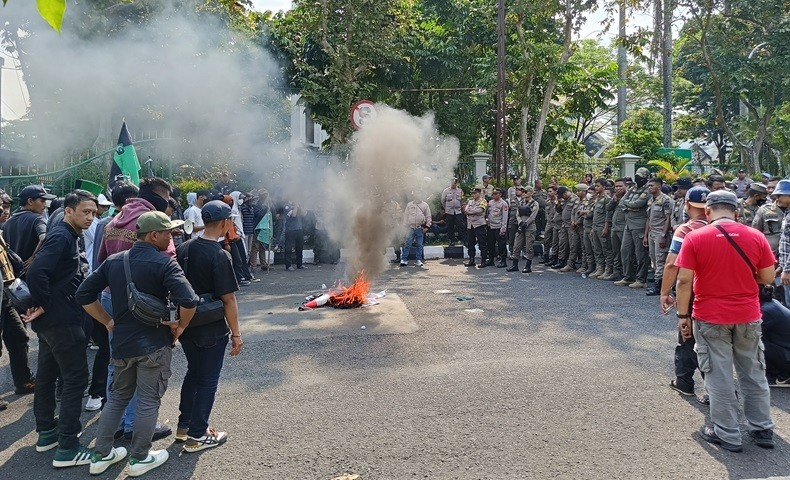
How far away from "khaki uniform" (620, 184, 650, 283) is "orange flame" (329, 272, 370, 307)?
15.5 ft

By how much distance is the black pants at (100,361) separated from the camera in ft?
16.0

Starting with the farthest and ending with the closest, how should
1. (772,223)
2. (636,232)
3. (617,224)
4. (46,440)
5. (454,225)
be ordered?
(454,225)
(617,224)
(636,232)
(772,223)
(46,440)

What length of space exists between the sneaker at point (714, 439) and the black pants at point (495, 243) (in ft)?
28.1

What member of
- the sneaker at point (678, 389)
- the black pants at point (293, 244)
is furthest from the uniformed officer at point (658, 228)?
the black pants at point (293, 244)

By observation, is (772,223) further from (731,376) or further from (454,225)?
(454,225)

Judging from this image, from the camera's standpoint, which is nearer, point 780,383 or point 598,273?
point 780,383

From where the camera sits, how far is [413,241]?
13633 millimetres

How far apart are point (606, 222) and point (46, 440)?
30.7 ft

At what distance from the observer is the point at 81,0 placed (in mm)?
16578

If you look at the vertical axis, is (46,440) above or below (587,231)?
below

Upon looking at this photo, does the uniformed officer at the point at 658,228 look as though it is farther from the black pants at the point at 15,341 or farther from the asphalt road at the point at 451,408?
the black pants at the point at 15,341

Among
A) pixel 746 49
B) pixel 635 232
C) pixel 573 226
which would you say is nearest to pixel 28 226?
pixel 635 232

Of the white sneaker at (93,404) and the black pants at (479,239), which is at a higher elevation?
the black pants at (479,239)

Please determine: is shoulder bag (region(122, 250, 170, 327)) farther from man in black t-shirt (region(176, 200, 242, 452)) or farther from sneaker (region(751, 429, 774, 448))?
sneaker (region(751, 429, 774, 448))
